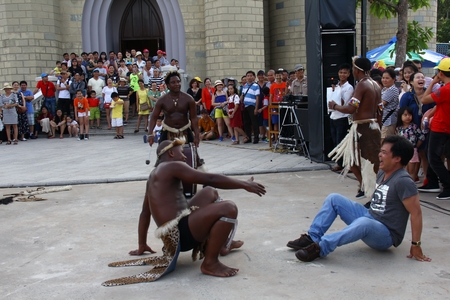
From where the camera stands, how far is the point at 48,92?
17.4 meters

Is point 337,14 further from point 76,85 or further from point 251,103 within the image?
point 76,85

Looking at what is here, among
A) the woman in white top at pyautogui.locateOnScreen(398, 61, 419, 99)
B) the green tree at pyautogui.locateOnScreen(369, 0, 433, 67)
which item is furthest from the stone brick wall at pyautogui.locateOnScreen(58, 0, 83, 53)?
the woman in white top at pyautogui.locateOnScreen(398, 61, 419, 99)

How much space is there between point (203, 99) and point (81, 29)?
27.8ft

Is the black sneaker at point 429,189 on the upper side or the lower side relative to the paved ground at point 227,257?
upper

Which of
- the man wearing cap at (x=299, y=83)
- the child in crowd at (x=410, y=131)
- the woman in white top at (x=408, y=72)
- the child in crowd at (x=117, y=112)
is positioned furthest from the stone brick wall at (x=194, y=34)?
the child in crowd at (x=410, y=131)

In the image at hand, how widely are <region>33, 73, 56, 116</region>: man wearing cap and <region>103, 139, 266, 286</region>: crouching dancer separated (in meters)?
14.1

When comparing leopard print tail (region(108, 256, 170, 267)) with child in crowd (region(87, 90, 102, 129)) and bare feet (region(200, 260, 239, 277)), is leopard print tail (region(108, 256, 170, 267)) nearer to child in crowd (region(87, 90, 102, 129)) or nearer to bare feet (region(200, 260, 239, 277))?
bare feet (region(200, 260, 239, 277))

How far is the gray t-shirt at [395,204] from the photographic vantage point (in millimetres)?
4613

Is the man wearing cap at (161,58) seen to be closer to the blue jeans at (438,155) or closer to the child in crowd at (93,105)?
the child in crowd at (93,105)

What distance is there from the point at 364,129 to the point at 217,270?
11.5 feet

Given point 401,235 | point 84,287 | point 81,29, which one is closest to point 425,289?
point 401,235

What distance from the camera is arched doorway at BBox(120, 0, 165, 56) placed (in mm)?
22766

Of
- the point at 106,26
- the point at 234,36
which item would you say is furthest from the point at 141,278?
the point at 106,26

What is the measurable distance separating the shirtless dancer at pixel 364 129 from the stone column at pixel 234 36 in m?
13.3
